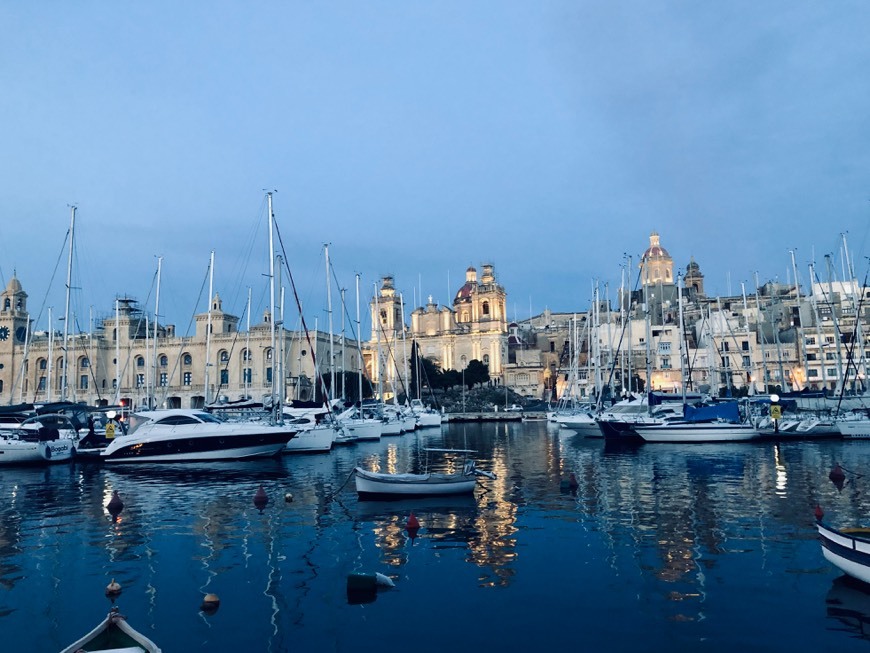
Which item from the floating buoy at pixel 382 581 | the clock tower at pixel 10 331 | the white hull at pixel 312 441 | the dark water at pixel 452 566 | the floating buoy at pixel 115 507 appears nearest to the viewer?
the dark water at pixel 452 566

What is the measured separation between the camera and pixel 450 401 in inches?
3708

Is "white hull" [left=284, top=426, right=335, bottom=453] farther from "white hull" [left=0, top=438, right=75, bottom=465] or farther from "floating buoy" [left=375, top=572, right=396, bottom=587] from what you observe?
"floating buoy" [left=375, top=572, right=396, bottom=587]

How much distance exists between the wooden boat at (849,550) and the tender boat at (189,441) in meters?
24.7

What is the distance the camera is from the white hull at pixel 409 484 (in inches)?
787

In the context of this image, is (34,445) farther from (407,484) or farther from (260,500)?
(407,484)

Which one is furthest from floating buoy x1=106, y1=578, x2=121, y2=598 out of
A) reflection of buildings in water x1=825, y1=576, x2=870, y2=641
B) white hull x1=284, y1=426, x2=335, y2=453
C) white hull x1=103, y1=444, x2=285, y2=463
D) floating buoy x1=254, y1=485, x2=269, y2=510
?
white hull x1=284, y1=426, x2=335, y2=453

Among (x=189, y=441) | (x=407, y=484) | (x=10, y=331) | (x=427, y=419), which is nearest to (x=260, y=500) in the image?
(x=407, y=484)

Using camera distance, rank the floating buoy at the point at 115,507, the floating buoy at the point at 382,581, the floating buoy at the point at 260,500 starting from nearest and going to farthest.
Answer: the floating buoy at the point at 382,581, the floating buoy at the point at 115,507, the floating buoy at the point at 260,500

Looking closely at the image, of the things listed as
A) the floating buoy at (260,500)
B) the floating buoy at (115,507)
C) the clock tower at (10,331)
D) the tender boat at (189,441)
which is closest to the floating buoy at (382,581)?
the floating buoy at (260,500)

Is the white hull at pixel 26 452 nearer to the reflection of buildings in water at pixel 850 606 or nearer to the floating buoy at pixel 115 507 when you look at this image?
the floating buoy at pixel 115 507

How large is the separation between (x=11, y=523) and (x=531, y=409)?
7566cm

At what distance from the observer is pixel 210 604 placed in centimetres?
1095

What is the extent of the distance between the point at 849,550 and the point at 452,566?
22.0 feet

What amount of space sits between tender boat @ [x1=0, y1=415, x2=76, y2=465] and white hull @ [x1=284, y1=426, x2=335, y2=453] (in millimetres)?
10394
